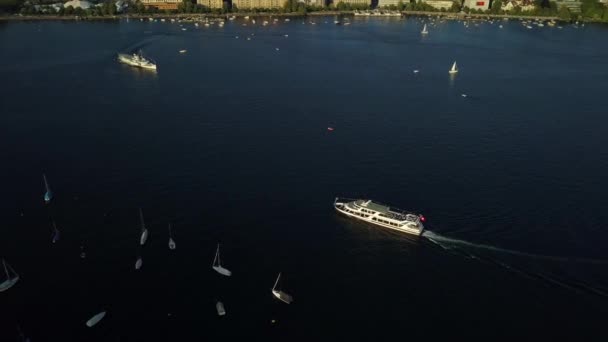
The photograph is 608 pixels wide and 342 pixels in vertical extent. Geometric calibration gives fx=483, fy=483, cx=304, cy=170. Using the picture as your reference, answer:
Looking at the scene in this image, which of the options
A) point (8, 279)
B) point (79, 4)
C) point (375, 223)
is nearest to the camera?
point (8, 279)

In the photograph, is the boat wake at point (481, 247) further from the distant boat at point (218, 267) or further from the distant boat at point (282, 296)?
the distant boat at point (218, 267)

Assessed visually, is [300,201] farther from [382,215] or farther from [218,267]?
[218,267]

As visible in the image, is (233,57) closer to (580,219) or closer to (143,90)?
(143,90)

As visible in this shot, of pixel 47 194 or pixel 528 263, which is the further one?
pixel 47 194

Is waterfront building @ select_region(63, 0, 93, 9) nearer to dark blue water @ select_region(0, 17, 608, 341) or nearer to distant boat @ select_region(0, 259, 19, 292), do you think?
dark blue water @ select_region(0, 17, 608, 341)

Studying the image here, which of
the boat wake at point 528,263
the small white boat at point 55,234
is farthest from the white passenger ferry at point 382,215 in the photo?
the small white boat at point 55,234

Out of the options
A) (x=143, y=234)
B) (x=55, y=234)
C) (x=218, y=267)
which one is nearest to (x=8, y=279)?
(x=55, y=234)
